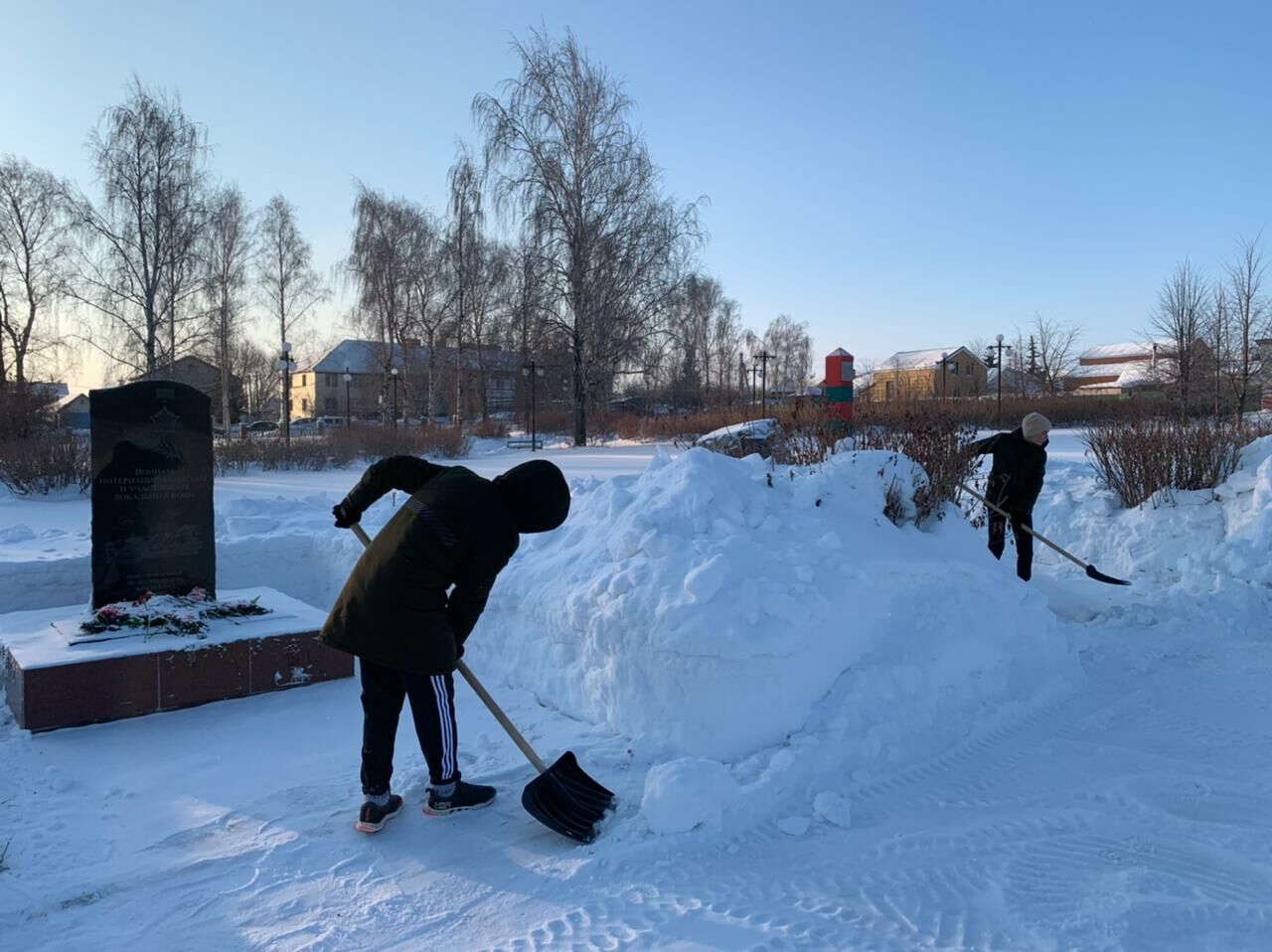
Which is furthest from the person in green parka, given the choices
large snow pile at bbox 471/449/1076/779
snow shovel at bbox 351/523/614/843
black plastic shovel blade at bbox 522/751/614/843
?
large snow pile at bbox 471/449/1076/779

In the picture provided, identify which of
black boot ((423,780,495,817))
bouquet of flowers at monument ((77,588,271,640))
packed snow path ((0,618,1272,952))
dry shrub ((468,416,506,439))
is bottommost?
packed snow path ((0,618,1272,952))

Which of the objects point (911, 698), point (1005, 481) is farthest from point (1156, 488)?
point (911, 698)

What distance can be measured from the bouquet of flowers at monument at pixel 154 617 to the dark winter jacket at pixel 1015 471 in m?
6.15

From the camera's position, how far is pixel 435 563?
3297 millimetres

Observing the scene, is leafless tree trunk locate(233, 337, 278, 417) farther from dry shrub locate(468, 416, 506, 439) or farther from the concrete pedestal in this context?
the concrete pedestal

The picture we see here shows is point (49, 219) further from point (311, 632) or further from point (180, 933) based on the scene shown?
point (180, 933)

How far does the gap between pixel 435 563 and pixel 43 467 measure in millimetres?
12423

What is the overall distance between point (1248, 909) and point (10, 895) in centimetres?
413

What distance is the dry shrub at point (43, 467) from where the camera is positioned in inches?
498

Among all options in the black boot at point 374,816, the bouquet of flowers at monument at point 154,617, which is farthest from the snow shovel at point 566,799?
the bouquet of flowers at monument at point 154,617

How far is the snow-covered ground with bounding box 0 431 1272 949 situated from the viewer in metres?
2.78

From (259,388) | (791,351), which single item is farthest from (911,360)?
(259,388)

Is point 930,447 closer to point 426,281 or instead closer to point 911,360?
point 426,281

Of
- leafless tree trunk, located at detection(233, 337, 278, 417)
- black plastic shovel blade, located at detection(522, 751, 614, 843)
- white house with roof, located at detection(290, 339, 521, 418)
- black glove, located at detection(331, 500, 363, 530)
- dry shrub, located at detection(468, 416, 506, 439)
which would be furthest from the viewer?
leafless tree trunk, located at detection(233, 337, 278, 417)
